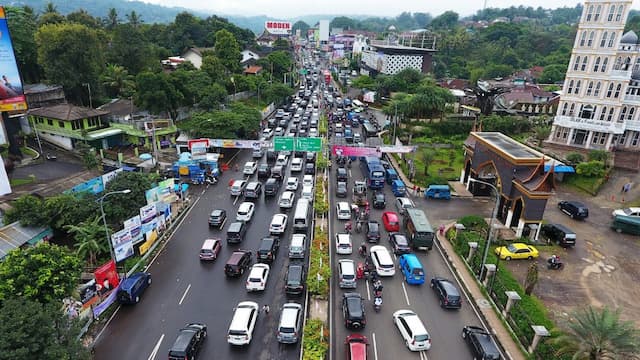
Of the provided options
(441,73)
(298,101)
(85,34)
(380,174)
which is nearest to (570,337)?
(380,174)

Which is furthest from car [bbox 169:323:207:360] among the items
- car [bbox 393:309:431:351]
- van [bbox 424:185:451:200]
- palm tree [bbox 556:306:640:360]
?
van [bbox 424:185:451:200]

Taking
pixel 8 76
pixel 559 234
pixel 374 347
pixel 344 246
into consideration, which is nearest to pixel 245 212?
pixel 344 246

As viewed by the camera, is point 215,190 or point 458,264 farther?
point 215,190

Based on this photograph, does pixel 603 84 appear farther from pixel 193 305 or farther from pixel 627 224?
pixel 193 305

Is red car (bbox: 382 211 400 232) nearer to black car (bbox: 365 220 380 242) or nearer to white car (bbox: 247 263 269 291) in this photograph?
black car (bbox: 365 220 380 242)

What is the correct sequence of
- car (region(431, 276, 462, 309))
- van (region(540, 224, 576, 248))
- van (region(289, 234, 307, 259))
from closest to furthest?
car (region(431, 276, 462, 309)) < van (region(289, 234, 307, 259)) < van (region(540, 224, 576, 248))

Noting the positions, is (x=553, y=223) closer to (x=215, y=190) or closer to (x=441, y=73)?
(x=215, y=190)
